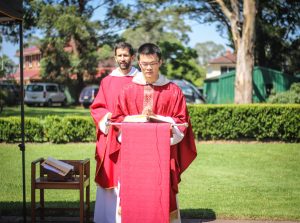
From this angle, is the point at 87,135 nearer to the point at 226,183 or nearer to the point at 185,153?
the point at 226,183

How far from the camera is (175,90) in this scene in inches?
170

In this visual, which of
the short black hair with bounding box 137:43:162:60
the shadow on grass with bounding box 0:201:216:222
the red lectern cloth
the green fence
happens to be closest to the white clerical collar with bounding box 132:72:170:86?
the short black hair with bounding box 137:43:162:60

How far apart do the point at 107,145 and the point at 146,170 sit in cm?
129

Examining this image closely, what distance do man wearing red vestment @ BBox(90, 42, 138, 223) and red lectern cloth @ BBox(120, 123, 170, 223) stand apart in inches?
44.4

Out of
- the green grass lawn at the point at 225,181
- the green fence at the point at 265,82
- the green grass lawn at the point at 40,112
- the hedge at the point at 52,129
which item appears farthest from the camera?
the green fence at the point at 265,82

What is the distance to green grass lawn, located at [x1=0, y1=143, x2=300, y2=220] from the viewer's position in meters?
6.41

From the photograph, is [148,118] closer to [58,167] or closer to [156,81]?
[156,81]

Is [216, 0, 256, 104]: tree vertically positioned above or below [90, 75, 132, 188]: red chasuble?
above

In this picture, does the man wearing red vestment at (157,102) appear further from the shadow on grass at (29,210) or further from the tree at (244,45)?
the tree at (244,45)

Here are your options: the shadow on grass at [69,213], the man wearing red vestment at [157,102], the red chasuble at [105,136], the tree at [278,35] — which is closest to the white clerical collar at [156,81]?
the man wearing red vestment at [157,102]

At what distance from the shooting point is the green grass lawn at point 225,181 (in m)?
Answer: 6.41

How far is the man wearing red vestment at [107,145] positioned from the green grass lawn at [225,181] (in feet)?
4.29

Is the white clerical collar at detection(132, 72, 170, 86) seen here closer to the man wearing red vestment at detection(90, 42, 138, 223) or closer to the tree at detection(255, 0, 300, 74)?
the man wearing red vestment at detection(90, 42, 138, 223)

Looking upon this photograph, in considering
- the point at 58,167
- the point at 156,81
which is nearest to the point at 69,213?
the point at 58,167
